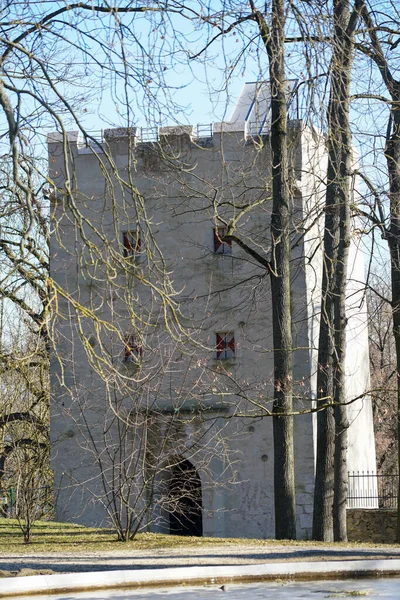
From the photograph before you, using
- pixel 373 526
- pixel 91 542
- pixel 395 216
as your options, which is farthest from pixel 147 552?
pixel 373 526

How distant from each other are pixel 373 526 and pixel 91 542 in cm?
958

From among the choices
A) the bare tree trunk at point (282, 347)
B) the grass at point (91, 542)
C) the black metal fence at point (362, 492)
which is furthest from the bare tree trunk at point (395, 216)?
the grass at point (91, 542)

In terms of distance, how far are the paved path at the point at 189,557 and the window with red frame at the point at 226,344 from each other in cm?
1002

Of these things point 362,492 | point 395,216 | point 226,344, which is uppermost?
point 395,216

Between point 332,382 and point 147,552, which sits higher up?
point 332,382

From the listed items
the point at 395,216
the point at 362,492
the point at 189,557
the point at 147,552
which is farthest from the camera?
the point at 362,492

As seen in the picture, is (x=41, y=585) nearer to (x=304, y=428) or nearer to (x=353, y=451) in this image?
(x=304, y=428)

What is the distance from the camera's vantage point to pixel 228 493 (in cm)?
2130

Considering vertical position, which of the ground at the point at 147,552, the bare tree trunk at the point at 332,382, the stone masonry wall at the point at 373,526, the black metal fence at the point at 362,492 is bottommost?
the stone masonry wall at the point at 373,526

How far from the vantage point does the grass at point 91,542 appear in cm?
1127

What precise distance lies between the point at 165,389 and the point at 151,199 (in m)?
4.31

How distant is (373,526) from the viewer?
20.3m

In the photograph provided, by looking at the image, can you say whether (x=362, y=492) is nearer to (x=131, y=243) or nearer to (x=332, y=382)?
(x=332, y=382)

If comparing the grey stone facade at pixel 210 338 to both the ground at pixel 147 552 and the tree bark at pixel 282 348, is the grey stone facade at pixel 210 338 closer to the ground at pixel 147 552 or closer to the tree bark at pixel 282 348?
the tree bark at pixel 282 348
